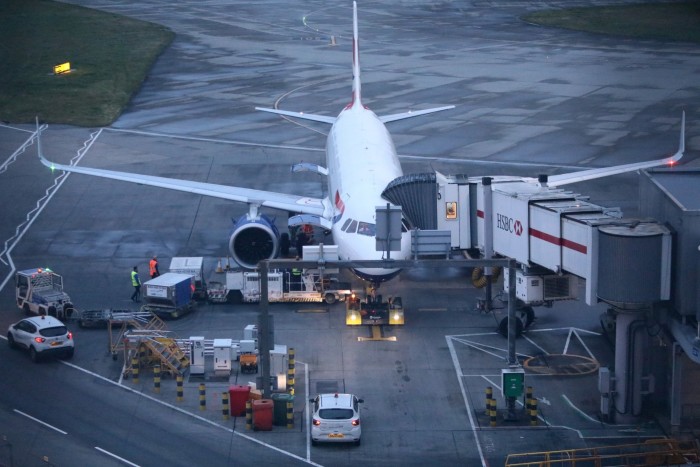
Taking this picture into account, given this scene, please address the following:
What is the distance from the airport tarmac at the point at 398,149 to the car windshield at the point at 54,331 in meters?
1.29

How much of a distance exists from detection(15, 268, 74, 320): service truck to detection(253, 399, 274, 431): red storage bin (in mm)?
14761

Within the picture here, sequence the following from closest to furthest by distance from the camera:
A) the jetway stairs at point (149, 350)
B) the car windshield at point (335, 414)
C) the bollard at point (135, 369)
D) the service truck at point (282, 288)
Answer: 1. the car windshield at point (335, 414)
2. the bollard at point (135, 369)
3. the jetway stairs at point (149, 350)
4. the service truck at point (282, 288)

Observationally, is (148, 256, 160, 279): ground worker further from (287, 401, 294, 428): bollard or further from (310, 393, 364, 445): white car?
(310, 393, 364, 445): white car

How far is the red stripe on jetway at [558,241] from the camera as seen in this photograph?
4047 cm

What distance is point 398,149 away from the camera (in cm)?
8488

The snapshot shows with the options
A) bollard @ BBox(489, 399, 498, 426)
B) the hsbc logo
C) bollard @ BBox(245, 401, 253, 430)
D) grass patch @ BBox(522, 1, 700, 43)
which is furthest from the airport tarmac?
the hsbc logo

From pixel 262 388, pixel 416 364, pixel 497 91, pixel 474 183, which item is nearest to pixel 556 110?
pixel 497 91

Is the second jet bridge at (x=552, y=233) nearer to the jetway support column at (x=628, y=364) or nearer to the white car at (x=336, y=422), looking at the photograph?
the jetway support column at (x=628, y=364)

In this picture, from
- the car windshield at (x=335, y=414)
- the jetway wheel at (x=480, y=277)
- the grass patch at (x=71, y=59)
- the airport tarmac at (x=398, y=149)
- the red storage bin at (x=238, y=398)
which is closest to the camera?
the car windshield at (x=335, y=414)

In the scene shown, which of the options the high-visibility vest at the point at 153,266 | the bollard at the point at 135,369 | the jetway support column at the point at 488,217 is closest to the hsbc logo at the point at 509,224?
the jetway support column at the point at 488,217

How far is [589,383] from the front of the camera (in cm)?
4403

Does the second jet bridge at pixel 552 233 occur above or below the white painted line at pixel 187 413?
above

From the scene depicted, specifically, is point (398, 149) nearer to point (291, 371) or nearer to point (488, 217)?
point (488, 217)

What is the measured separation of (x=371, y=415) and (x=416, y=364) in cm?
522
